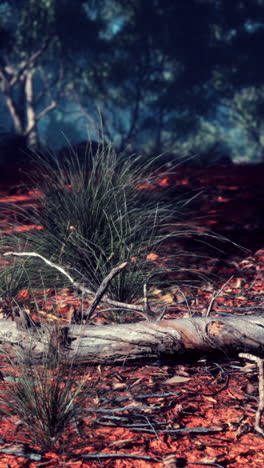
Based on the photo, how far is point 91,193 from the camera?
4688 millimetres

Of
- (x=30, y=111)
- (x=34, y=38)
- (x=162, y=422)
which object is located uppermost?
(x=34, y=38)

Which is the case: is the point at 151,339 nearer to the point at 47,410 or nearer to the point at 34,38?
the point at 47,410

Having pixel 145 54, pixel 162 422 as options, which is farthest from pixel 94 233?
pixel 145 54

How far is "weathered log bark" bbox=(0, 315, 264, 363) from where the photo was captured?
285cm

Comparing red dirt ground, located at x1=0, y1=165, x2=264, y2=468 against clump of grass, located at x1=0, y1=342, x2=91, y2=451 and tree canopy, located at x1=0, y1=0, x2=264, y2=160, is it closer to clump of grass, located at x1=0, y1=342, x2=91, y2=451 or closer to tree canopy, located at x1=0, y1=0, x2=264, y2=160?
clump of grass, located at x1=0, y1=342, x2=91, y2=451

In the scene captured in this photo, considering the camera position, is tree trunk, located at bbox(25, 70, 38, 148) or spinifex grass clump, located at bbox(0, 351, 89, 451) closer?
spinifex grass clump, located at bbox(0, 351, 89, 451)

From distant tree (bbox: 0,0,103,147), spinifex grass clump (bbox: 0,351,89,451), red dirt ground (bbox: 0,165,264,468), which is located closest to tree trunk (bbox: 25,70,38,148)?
distant tree (bbox: 0,0,103,147)

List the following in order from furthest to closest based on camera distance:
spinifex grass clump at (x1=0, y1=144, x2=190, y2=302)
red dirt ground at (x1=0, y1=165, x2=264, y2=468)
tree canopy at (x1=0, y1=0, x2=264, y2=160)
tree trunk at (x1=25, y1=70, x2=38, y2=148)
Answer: tree trunk at (x1=25, y1=70, x2=38, y2=148) < tree canopy at (x1=0, y1=0, x2=264, y2=160) < spinifex grass clump at (x1=0, y1=144, x2=190, y2=302) < red dirt ground at (x1=0, y1=165, x2=264, y2=468)

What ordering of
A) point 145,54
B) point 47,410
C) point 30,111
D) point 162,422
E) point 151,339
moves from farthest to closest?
1. point 145,54
2. point 30,111
3. point 151,339
4. point 162,422
5. point 47,410

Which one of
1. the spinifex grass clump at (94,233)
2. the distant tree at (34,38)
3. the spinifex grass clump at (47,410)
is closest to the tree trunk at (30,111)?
the distant tree at (34,38)

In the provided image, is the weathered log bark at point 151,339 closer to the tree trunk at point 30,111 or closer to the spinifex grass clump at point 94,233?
the spinifex grass clump at point 94,233

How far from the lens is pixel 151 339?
113 inches

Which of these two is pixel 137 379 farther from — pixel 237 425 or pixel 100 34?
pixel 100 34

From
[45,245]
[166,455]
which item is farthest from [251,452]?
[45,245]
